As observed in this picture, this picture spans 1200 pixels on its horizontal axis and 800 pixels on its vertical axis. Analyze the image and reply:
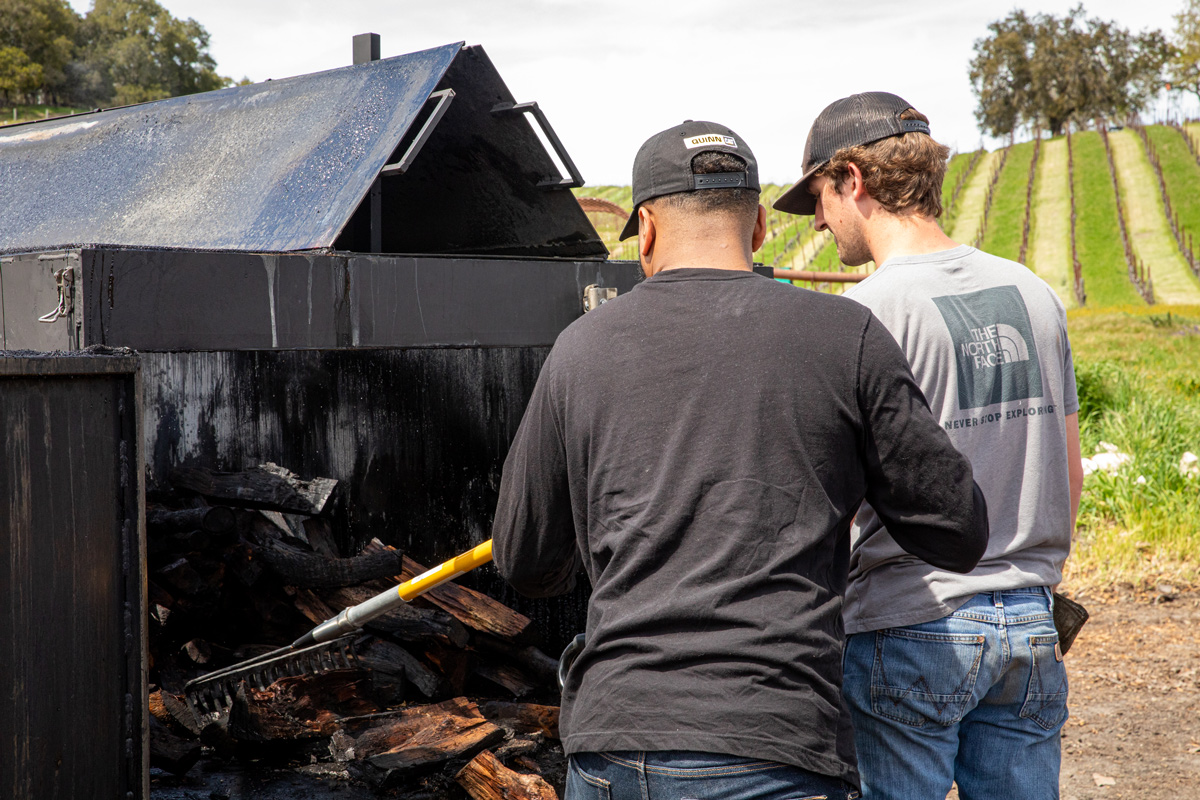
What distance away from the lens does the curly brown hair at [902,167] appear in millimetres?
1790

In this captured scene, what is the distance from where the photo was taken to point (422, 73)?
4.48 meters

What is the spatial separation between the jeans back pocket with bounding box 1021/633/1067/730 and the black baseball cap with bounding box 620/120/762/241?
0.94 metres

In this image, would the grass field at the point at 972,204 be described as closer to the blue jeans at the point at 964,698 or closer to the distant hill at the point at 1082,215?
the distant hill at the point at 1082,215

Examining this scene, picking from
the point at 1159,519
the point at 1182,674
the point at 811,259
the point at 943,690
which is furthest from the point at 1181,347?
the point at 943,690

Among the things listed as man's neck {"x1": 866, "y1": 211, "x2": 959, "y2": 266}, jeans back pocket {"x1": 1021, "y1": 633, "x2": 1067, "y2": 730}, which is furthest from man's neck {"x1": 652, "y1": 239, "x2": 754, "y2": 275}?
jeans back pocket {"x1": 1021, "y1": 633, "x2": 1067, "y2": 730}

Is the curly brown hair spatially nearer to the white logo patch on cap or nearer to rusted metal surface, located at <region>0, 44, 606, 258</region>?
the white logo patch on cap

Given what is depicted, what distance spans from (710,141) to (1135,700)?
4.30 metres

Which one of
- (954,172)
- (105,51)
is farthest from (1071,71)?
(105,51)

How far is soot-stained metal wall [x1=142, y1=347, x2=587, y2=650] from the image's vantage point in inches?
138

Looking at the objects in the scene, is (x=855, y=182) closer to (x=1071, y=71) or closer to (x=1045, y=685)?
(x=1045, y=685)

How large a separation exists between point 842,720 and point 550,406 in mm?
607

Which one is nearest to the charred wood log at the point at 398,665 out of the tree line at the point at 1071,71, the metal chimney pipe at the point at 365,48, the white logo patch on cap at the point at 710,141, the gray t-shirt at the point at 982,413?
the gray t-shirt at the point at 982,413

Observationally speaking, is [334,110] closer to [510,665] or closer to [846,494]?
[510,665]

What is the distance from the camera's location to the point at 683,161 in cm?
148
